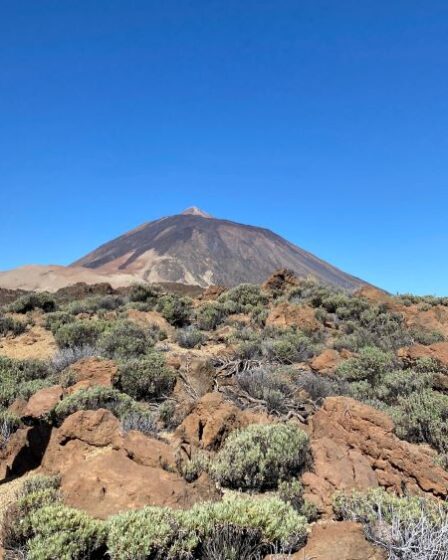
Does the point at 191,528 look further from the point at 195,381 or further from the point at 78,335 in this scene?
the point at 78,335

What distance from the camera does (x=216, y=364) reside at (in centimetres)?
862

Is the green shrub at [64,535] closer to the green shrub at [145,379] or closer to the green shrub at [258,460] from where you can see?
the green shrub at [258,460]

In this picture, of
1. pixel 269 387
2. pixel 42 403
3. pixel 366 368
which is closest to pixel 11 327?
pixel 42 403

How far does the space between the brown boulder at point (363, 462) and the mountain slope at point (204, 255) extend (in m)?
74.3

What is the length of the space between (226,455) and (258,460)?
292mm

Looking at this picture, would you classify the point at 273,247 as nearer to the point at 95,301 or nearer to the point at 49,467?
the point at 95,301

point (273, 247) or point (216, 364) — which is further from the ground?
point (273, 247)

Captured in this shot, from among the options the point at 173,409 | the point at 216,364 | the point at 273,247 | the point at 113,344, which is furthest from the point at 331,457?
the point at 273,247

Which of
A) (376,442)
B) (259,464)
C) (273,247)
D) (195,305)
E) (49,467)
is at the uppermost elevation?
(273,247)

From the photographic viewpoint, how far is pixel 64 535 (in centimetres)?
269

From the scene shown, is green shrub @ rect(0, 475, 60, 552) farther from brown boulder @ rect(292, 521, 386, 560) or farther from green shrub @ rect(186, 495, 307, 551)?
brown boulder @ rect(292, 521, 386, 560)

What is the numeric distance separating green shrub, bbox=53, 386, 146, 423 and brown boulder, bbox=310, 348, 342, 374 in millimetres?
3629

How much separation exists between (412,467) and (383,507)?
96 centimetres

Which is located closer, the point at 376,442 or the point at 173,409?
the point at 376,442
